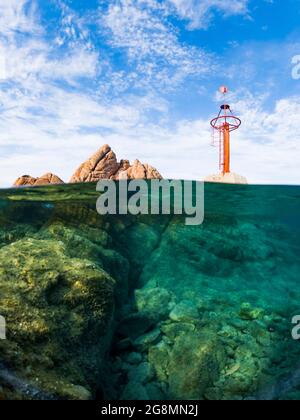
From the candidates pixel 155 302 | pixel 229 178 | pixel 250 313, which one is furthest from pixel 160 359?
pixel 229 178

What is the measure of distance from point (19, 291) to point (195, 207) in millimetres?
13290

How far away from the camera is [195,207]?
18703mm

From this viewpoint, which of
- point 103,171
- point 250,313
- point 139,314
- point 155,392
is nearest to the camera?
point 155,392

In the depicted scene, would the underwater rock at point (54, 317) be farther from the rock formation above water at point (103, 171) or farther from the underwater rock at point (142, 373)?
the rock formation above water at point (103, 171)

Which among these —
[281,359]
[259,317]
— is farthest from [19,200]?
[281,359]

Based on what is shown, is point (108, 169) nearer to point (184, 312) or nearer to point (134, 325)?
point (184, 312)

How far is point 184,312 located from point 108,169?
44.1 feet

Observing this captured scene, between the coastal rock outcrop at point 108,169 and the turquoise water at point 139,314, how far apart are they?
4463 millimetres

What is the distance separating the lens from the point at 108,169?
21109mm

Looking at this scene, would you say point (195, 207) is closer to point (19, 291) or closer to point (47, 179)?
point (47, 179)

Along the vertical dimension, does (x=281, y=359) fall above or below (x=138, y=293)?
below

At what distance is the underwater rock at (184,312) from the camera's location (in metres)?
9.20

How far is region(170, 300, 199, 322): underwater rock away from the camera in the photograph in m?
9.20

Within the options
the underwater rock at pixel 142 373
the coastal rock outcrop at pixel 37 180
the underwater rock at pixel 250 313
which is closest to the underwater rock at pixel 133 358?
the underwater rock at pixel 142 373
